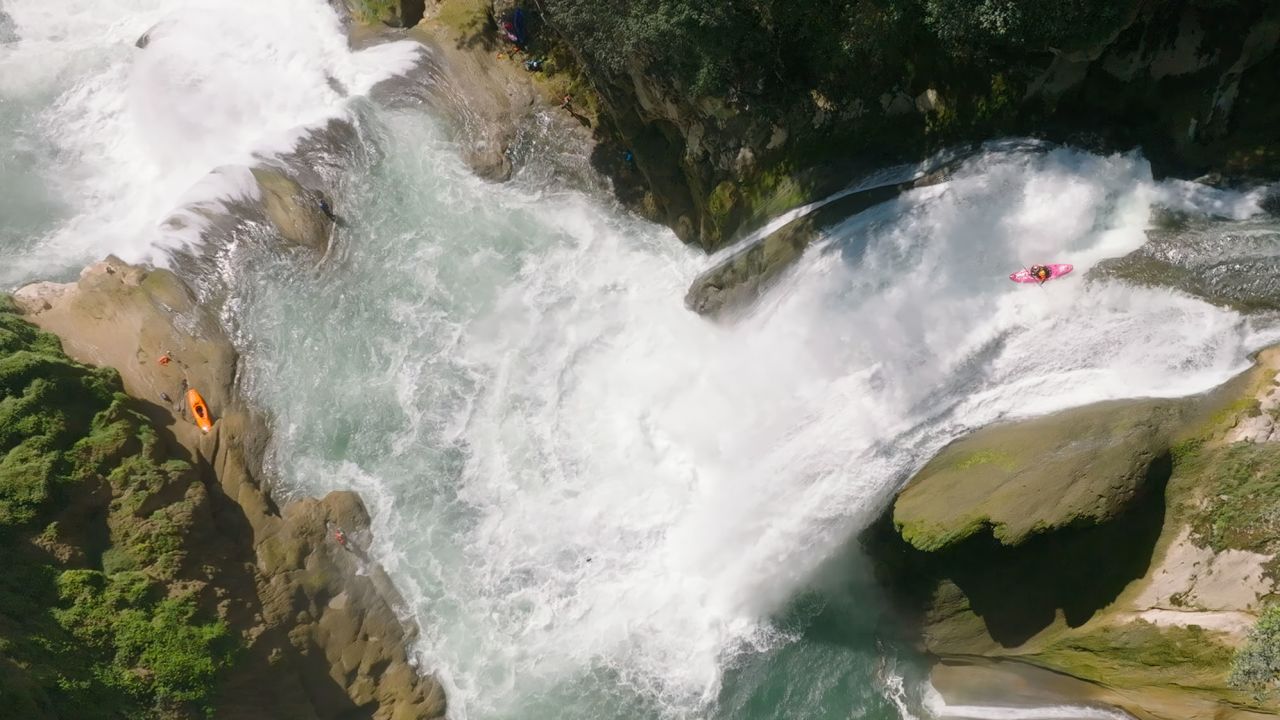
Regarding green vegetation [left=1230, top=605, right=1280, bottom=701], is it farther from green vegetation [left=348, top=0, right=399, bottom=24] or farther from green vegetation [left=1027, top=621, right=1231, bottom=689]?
green vegetation [left=348, top=0, right=399, bottom=24]

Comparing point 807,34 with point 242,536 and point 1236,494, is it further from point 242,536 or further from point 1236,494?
point 242,536

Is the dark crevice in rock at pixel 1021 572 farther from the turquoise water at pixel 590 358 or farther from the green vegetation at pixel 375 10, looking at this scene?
the green vegetation at pixel 375 10

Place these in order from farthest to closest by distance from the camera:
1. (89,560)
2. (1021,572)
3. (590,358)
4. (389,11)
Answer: (389,11) → (590,358) → (89,560) → (1021,572)

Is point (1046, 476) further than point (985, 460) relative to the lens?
No

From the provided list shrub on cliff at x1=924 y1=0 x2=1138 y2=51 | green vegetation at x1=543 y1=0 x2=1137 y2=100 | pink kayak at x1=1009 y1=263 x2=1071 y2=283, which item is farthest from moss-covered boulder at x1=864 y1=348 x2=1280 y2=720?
green vegetation at x1=543 y1=0 x2=1137 y2=100

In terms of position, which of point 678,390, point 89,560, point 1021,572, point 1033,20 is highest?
point 1033,20

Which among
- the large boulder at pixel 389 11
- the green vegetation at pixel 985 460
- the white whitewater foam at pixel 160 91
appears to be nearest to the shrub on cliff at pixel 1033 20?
the green vegetation at pixel 985 460

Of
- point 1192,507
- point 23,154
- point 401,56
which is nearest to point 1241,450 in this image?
point 1192,507

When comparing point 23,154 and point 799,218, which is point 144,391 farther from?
point 799,218

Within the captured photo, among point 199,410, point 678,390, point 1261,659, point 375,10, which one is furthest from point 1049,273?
point 375,10
